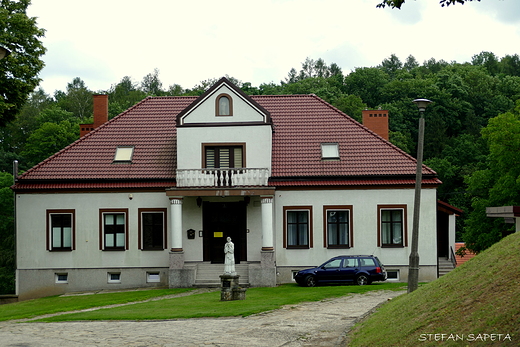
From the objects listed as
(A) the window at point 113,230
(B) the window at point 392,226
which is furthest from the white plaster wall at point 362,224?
(A) the window at point 113,230

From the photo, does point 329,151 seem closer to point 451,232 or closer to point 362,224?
point 362,224

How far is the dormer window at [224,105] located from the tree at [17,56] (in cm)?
789

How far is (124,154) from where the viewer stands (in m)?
33.3

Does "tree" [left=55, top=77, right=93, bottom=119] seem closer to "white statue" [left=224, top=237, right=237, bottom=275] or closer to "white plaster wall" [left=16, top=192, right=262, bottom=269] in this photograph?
"white plaster wall" [left=16, top=192, right=262, bottom=269]

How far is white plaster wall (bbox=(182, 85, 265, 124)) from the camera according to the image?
31.4 m

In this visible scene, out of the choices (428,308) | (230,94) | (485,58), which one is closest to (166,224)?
(230,94)

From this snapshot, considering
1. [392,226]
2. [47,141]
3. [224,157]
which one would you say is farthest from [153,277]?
[47,141]

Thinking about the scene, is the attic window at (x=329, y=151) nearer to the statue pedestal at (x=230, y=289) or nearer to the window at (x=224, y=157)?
the window at (x=224, y=157)

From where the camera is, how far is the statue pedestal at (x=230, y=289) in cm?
2366

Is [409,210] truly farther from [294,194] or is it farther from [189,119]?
[189,119]

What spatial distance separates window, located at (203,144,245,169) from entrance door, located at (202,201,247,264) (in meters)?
1.79

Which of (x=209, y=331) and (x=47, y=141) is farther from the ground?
(x=47, y=141)

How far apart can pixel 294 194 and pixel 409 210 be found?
5.25m

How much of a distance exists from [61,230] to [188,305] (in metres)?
11.4
